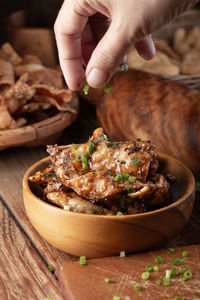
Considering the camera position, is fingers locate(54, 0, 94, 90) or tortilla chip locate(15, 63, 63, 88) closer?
fingers locate(54, 0, 94, 90)

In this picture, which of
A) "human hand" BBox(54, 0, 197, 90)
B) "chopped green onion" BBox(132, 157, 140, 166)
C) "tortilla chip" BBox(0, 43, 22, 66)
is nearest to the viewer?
"human hand" BBox(54, 0, 197, 90)

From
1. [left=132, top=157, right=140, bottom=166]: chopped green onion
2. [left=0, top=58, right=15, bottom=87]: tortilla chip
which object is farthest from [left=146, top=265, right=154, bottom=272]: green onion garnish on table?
[left=0, top=58, right=15, bottom=87]: tortilla chip

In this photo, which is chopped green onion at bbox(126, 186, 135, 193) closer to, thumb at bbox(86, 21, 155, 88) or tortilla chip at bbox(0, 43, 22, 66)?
thumb at bbox(86, 21, 155, 88)

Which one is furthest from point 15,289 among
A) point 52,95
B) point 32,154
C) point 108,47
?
point 52,95

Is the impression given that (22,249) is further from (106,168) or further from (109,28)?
(109,28)

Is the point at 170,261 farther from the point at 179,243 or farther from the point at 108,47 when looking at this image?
the point at 108,47

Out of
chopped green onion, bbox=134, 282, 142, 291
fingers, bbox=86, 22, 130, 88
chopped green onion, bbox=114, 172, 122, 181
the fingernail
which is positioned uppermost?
fingers, bbox=86, 22, 130, 88

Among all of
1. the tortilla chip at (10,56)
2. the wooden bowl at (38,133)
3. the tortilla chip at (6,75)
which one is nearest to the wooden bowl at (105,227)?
the wooden bowl at (38,133)

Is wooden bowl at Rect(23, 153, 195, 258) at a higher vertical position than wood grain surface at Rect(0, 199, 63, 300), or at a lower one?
higher
